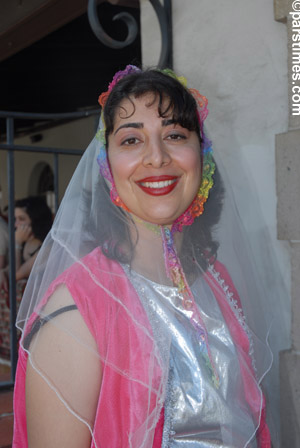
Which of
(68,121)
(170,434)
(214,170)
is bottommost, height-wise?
(170,434)

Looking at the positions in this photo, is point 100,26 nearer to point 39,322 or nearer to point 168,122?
point 168,122

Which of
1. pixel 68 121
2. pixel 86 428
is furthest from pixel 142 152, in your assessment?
pixel 68 121

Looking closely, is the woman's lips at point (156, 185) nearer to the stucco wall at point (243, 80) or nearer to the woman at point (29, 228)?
the stucco wall at point (243, 80)

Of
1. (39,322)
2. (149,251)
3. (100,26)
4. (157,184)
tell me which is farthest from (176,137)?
(100,26)

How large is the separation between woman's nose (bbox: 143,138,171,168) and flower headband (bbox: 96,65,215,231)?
6.1 inches

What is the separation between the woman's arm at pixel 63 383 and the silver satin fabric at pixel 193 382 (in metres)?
0.23

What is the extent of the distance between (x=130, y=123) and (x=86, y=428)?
881mm

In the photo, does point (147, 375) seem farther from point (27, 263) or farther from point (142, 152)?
point (27, 263)

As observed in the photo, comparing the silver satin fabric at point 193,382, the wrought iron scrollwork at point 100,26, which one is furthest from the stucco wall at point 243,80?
the silver satin fabric at point 193,382

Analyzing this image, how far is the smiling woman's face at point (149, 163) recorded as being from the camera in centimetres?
154

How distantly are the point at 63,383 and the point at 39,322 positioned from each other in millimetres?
192

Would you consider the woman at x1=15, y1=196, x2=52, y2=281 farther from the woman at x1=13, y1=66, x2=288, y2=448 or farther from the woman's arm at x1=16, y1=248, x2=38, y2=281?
the woman at x1=13, y1=66, x2=288, y2=448

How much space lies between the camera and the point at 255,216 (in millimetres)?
2352

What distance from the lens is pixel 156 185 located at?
154cm
